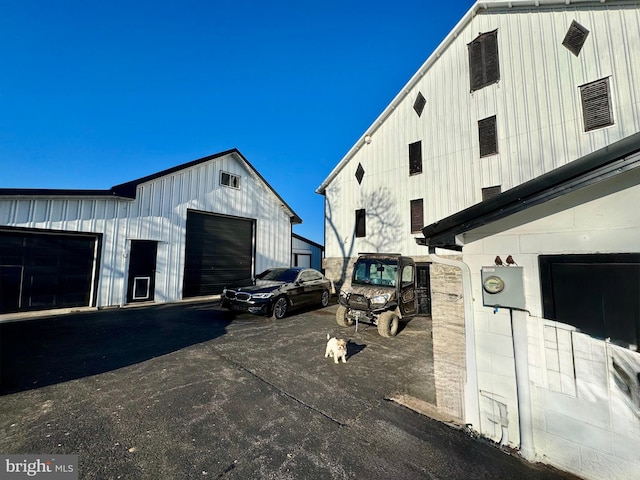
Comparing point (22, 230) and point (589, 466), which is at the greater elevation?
point (22, 230)

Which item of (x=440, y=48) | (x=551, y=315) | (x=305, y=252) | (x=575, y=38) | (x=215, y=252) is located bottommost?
(x=551, y=315)

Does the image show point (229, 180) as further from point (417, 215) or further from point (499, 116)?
point (499, 116)

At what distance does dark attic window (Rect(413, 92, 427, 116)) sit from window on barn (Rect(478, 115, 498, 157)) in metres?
3.09

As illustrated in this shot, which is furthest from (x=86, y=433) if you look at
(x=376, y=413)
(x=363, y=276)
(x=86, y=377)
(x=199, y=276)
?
(x=199, y=276)

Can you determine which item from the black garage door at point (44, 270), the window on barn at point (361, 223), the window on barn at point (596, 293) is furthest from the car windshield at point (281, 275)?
the window on barn at point (596, 293)

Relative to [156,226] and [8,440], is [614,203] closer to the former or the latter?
[8,440]

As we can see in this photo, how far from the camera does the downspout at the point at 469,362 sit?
→ 3.34 meters

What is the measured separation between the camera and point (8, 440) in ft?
9.57

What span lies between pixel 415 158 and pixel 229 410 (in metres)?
13.2

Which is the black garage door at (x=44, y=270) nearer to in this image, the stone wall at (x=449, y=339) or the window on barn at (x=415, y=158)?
the stone wall at (x=449, y=339)

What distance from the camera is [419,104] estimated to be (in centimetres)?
1346

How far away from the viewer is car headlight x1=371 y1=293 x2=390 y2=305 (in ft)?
25.0

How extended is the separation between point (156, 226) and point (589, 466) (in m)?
14.7

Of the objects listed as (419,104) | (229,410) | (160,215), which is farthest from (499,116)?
(160,215)
